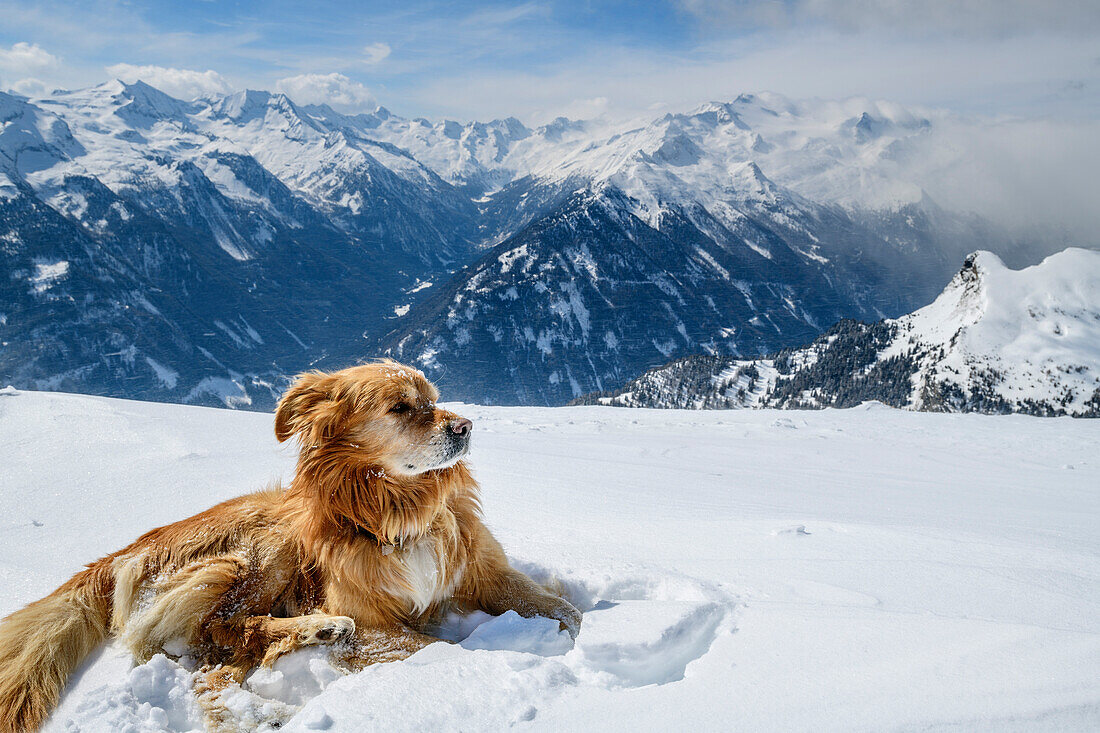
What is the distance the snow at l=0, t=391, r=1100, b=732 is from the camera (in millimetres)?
2096

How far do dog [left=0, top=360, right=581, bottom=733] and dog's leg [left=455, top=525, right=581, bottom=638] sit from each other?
2 centimetres

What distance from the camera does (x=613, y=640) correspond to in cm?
276

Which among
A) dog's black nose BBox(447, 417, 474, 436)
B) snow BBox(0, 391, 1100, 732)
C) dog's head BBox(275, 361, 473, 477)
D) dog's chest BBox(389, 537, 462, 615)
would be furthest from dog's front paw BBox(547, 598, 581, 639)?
dog's black nose BBox(447, 417, 474, 436)

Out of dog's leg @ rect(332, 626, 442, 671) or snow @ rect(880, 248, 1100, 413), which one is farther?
snow @ rect(880, 248, 1100, 413)

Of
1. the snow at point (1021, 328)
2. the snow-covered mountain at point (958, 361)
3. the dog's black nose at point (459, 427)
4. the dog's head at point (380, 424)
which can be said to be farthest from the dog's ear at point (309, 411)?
the snow at point (1021, 328)

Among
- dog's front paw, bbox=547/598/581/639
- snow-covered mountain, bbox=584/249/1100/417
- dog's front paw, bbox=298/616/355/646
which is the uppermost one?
dog's front paw, bbox=298/616/355/646

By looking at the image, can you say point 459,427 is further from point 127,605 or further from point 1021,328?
point 1021,328

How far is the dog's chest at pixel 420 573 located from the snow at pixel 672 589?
28 centimetres

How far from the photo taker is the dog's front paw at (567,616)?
11.3 ft

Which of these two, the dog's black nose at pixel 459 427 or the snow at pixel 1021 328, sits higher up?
the dog's black nose at pixel 459 427

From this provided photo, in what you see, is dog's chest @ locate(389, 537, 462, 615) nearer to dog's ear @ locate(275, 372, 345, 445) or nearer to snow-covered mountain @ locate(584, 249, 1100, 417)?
dog's ear @ locate(275, 372, 345, 445)

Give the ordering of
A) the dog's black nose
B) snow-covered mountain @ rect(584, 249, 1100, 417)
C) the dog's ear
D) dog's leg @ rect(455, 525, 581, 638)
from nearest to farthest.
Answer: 1. the dog's black nose
2. the dog's ear
3. dog's leg @ rect(455, 525, 581, 638)
4. snow-covered mountain @ rect(584, 249, 1100, 417)

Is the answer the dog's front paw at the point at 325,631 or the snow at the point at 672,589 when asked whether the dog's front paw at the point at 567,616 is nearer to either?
the snow at the point at 672,589

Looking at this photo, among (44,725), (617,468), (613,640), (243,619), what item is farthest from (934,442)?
(44,725)
